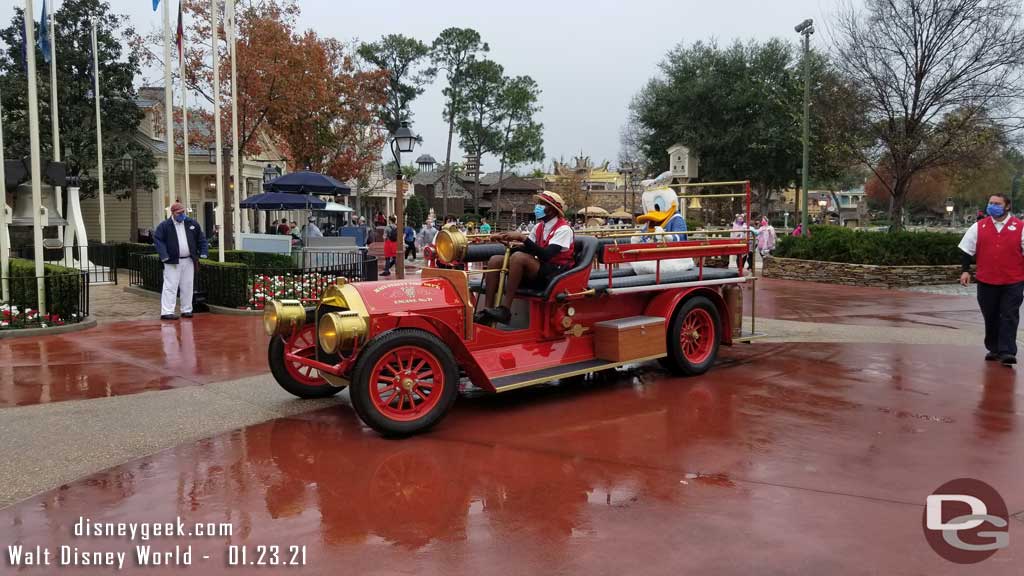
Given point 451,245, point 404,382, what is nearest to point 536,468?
point 404,382

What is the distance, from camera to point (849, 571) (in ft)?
11.3

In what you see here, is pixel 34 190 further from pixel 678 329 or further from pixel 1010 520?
pixel 1010 520

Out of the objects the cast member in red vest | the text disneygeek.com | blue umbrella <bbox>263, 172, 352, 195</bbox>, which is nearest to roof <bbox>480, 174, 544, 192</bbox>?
blue umbrella <bbox>263, 172, 352, 195</bbox>

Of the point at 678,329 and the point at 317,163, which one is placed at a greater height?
the point at 317,163

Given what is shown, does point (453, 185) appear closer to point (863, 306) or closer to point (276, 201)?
point (276, 201)

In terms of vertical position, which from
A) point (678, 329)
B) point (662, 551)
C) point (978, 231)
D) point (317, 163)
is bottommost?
point (662, 551)

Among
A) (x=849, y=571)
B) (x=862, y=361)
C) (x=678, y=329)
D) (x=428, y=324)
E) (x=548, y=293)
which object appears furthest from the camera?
(x=862, y=361)

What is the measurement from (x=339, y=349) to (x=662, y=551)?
278 centimetres

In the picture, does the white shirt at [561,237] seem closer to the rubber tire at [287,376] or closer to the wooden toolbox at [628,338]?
the wooden toolbox at [628,338]

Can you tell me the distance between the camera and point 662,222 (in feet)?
28.9

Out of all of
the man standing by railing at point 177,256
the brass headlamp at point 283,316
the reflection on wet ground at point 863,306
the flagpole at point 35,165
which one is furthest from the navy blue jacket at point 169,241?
the reflection on wet ground at point 863,306

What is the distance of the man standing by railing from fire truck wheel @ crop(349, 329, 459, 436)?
22.7ft

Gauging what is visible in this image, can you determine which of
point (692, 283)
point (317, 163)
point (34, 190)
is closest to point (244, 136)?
point (317, 163)

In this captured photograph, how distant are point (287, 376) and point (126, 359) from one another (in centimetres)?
296
